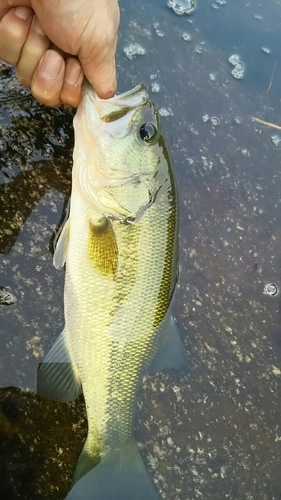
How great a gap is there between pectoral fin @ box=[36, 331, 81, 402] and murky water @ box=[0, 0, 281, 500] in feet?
0.93

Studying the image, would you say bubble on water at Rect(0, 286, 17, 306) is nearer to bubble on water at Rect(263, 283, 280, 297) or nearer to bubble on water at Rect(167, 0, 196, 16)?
bubble on water at Rect(263, 283, 280, 297)

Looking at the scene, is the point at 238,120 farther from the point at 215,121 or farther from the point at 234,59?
the point at 234,59

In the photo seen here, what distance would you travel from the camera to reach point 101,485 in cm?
187

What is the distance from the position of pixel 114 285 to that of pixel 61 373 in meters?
0.41

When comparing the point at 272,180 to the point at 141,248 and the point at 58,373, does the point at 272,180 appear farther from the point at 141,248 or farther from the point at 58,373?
the point at 58,373

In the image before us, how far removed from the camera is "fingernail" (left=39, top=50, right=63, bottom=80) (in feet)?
6.37

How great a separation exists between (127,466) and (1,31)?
1794mm

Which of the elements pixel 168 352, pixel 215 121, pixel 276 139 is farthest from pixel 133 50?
pixel 168 352

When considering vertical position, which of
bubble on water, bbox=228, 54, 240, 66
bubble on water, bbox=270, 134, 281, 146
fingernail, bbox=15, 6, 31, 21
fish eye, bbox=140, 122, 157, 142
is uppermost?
fingernail, bbox=15, 6, 31, 21

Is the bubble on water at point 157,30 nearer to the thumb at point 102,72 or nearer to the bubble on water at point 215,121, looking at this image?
the bubble on water at point 215,121

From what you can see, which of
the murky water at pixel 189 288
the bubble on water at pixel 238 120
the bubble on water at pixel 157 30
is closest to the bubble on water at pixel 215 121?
the murky water at pixel 189 288

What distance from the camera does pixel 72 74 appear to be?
1963mm

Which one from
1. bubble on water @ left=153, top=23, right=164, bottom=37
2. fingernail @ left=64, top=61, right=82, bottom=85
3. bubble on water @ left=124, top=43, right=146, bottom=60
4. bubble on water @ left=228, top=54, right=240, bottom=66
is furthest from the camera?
bubble on water @ left=228, top=54, right=240, bottom=66

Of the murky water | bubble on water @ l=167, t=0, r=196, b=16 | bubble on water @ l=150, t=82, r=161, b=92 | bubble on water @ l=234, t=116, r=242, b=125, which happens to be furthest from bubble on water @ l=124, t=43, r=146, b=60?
bubble on water @ l=234, t=116, r=242, b=125
